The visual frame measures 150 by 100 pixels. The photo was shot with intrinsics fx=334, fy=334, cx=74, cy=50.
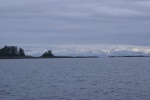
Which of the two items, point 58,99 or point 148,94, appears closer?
point 58,99

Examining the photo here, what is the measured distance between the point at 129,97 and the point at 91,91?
613cm

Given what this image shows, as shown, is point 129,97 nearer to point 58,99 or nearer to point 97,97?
point 97,97

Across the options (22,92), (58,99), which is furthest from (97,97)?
(22,92)

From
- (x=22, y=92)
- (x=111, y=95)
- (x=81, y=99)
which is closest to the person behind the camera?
(x=81, y=99)

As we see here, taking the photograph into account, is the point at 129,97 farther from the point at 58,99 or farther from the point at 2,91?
the point at 2,91

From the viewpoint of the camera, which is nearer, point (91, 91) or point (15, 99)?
point (15, 99)

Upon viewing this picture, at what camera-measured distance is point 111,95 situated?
36531mm

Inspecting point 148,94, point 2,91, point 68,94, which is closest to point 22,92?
point 2,91

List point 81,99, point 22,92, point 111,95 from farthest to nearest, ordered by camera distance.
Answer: point 22,92 < point 111,95 < point 81,99

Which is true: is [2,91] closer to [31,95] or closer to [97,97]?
[31,95]

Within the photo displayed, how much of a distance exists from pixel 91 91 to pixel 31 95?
7446 mm

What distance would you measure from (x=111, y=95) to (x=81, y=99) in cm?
415

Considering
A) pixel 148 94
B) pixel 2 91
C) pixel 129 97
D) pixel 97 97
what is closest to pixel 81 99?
pixel 97 97

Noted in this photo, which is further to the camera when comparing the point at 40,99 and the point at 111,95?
the point at 111,95
